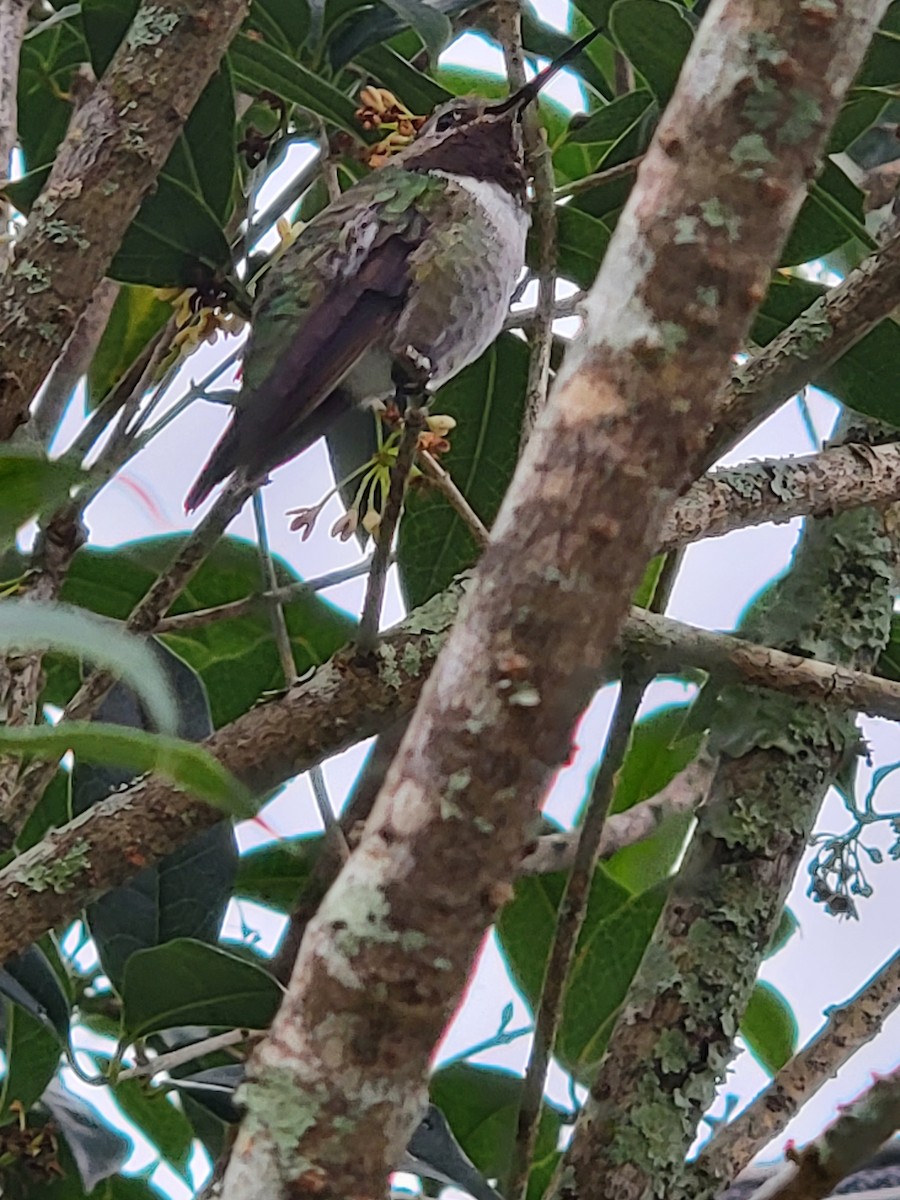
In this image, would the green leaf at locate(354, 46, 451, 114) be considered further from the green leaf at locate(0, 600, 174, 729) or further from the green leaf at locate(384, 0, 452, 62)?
the green leaf at locate(0, 600, 174, 729)

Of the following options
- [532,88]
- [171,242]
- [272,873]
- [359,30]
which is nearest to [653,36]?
[532,88]

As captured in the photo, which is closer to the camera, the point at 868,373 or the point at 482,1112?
the point at 868,373

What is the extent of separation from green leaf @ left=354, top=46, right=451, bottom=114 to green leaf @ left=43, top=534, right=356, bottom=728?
1.12ft

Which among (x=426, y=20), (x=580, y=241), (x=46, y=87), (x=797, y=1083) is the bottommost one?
(x=797, y=1083)

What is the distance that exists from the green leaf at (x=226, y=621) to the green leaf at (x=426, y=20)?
36cm

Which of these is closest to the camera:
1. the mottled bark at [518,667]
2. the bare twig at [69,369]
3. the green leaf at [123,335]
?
the mottled bark at [518,667]

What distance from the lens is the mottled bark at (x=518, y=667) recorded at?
1.41 ft

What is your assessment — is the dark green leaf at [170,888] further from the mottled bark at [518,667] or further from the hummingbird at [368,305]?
the mottled bark at [518,667]

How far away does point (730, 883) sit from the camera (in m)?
0.89

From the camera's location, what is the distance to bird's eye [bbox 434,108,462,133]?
1.01 metres

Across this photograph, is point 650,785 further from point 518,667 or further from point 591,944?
point 518,667

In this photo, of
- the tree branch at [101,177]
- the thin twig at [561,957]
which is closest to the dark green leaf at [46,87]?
the tree branch at [101,177]

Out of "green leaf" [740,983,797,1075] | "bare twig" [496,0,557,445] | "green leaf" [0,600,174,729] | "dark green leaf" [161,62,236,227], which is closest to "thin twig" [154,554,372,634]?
"bare twig" [496,0,557,445]

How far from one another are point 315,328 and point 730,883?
0.42 meters
